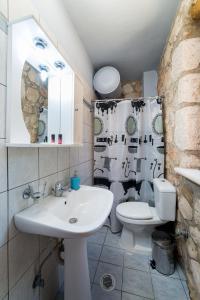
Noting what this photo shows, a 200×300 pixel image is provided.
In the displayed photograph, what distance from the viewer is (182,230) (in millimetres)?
1331

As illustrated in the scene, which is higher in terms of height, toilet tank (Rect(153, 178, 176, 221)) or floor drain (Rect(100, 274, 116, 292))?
toilet tank (Rect(153, 178, 176, 221))

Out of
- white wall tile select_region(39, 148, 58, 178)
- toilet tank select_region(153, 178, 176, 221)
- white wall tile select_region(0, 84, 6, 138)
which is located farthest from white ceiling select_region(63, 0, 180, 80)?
toilet tank select_region(153, 178, 176, 221)

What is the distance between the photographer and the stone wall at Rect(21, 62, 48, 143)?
2.80 ft

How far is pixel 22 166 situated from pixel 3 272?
0.49 metres

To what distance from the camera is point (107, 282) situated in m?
1.29

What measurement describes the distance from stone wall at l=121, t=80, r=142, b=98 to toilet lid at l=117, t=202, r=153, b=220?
6.18ft

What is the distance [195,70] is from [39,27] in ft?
3.80

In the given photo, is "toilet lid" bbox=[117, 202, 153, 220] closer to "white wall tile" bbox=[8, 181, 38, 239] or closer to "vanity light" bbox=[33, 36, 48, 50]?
"white wall tile" bbox=[8, 181, 38, 239]

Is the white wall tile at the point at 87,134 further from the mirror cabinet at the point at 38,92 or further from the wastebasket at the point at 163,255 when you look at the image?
the wastebasket at the point at 163,255

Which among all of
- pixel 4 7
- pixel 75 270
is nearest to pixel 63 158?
pixel 75 270

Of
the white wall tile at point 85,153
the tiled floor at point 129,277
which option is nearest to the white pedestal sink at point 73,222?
the tiled floor at point 129,277

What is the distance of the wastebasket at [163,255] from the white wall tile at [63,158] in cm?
114

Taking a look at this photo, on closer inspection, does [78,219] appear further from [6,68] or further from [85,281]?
[6,68]

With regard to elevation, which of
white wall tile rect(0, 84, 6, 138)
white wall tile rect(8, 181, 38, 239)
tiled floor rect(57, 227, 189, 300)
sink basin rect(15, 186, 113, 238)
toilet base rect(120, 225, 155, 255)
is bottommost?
tiled floor rect(57, 227, 189, 300)
